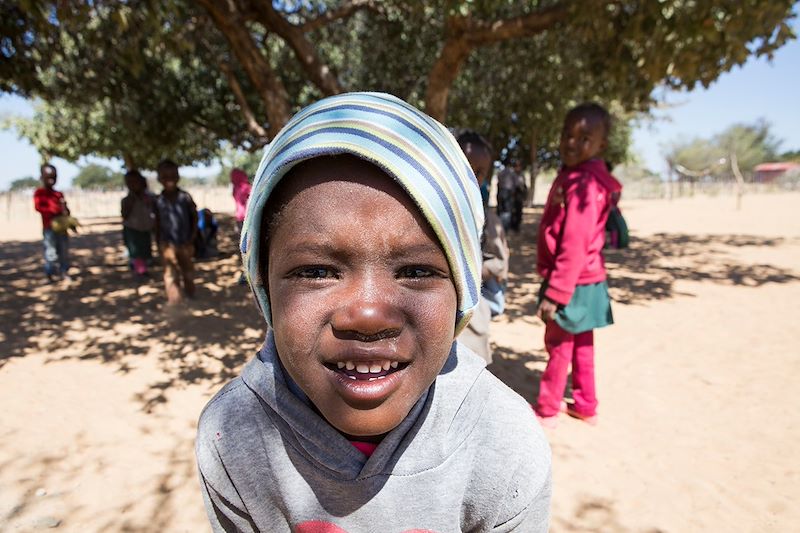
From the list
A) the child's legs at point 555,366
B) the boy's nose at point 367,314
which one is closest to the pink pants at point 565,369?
the child's legs at point 555,366

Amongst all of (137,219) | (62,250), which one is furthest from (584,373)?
(62,250)

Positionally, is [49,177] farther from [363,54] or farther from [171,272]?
[363,54]

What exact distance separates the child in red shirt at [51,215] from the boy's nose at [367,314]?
886 centimetres

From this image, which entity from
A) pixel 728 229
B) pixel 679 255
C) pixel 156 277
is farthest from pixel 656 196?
pixel 156 277

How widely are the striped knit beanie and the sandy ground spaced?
243cm

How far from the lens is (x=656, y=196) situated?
4141 centimetres

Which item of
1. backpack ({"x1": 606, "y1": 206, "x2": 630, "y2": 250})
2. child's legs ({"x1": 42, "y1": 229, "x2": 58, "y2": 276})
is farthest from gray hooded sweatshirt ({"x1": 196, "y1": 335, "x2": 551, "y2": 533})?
child's legs ({"x1": 42, "y1": 229, "x2": 58, "y2": 276})

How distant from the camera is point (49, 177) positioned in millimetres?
7910

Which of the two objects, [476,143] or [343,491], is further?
[476,143]

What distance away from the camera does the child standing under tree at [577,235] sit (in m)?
2.99

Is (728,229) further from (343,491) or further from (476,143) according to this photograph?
(343,491)

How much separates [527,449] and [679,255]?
1219cm

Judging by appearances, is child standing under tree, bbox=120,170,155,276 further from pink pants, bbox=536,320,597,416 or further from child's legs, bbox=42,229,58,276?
pink pants, bbox=536,320,597,416

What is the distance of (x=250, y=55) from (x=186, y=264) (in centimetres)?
302
